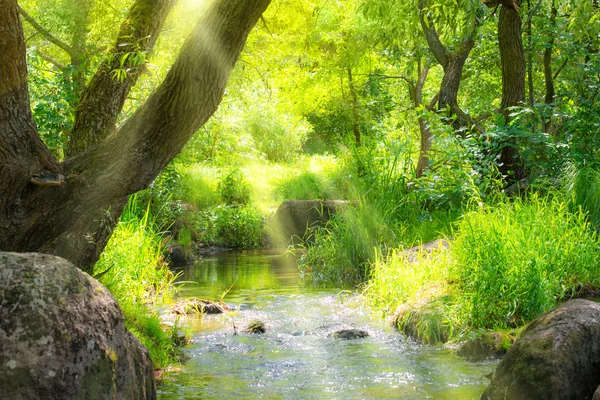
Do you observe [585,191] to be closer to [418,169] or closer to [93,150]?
[418,169]

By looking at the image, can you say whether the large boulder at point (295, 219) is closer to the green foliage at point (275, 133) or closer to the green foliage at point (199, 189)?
the green foliage at point (199, 189)

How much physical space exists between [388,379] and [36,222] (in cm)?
296

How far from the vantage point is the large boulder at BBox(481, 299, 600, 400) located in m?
4.18

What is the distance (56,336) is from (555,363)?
2891mm

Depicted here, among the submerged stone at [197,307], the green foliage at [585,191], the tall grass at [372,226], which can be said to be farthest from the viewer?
the tall grass at [372,226]

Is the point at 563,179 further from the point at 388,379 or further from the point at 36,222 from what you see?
the point at 36,222

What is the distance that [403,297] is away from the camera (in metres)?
8.09

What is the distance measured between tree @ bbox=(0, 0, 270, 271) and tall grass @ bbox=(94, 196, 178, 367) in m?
0.57

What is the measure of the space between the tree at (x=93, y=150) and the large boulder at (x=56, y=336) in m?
1.41

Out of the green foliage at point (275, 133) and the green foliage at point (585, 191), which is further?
the green foliage at point (275, 133)

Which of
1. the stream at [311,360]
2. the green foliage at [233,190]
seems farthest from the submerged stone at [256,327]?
the green foliage at [233,190]

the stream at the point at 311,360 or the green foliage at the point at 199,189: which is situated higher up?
the green foliage at the point at 199,189

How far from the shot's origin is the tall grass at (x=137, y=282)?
19.4 feet

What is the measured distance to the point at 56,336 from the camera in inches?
127
